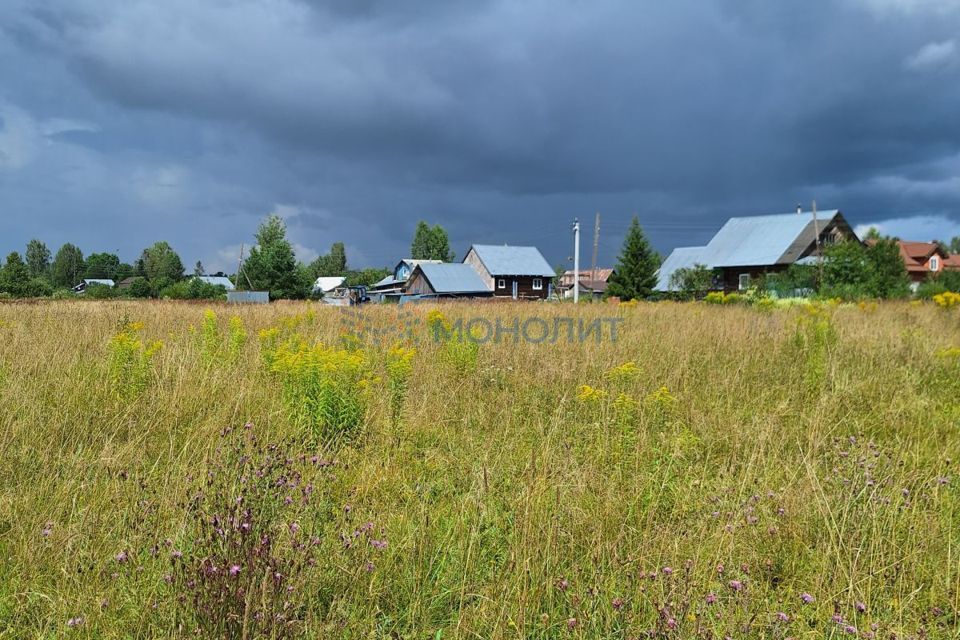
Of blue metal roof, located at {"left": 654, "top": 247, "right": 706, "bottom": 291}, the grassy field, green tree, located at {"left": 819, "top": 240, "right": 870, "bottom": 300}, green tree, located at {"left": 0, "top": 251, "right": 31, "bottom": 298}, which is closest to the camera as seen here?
the grassy field

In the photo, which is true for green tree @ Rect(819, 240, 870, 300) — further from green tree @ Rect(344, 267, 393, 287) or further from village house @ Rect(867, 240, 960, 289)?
green tree @ Rect(344, 267, 393, 287)

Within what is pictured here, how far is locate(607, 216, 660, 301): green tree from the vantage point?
124 ft

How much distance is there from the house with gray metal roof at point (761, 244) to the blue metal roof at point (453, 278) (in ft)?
58.1

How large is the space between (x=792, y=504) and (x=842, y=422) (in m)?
2.05

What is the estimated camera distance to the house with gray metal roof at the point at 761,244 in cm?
3800

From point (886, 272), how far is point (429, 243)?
6636 cm

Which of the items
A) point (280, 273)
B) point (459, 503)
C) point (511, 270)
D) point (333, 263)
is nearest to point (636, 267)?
point (511, 270)

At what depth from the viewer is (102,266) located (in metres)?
105

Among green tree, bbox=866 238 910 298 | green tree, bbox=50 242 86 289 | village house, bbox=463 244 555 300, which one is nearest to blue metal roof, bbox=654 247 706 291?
village house, bbox=463 244 555 300

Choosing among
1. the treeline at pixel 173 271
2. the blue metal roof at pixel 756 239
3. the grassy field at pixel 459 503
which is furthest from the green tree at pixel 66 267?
the grassy field at pixel 459 503

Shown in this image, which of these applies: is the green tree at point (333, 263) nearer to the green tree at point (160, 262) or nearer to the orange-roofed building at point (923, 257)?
the green tree at point (160, 262)

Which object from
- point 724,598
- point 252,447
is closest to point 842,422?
point 724,598

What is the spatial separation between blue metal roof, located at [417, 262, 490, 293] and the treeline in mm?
11337

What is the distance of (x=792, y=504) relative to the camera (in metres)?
2.47
